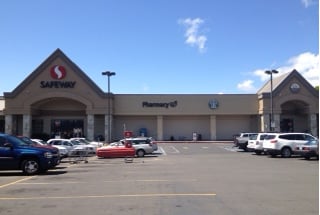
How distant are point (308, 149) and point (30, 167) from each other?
55.0 ft

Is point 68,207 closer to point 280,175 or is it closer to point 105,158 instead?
point 280,175

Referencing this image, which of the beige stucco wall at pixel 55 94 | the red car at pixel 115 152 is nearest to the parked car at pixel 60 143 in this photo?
the red car at pixel 115 152

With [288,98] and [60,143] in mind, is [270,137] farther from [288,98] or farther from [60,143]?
[288,98]

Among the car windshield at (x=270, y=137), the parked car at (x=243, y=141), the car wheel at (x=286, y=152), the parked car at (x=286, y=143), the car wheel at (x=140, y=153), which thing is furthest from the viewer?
the parked car at (x=243, y=141)

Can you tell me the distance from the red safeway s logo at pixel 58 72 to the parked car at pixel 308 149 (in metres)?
35.8

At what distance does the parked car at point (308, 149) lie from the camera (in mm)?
28250

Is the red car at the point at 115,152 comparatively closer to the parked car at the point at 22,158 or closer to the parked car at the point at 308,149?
the parked car at the point at 308,149

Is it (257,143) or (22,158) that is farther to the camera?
(257,143)

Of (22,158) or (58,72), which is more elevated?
(58,72)

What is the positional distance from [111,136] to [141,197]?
49.7 meters

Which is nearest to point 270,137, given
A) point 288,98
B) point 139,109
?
point 288,98

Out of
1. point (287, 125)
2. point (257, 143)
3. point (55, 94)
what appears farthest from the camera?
point (287, 125)

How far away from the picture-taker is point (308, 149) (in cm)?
2873

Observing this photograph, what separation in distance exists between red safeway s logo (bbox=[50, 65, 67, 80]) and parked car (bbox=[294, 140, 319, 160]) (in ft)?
117
